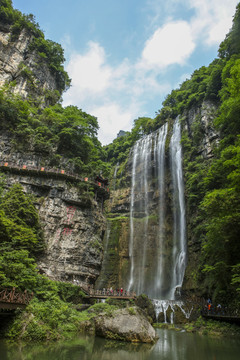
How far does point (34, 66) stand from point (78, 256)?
85.8 feet

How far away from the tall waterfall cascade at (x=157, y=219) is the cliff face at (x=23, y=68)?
614 inches

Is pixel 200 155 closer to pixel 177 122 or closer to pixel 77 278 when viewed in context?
pixel 177 122

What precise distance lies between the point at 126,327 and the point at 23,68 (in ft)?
104

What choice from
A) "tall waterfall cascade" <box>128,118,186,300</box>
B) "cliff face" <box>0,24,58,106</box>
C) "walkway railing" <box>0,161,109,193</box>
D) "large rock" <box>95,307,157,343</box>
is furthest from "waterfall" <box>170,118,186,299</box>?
"cliff face" <box>0,24,58,106</box>

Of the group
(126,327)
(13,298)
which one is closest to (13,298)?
(13,298)

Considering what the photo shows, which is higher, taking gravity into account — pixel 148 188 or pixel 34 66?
pixel 34 66

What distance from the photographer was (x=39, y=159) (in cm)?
2366

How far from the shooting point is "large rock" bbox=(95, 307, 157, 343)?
855 cm

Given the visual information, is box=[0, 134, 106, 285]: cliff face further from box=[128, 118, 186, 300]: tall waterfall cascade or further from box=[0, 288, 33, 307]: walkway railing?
box=[0, 288, 33, 307]: walkway railing

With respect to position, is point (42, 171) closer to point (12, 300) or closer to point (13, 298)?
point (13, 298)

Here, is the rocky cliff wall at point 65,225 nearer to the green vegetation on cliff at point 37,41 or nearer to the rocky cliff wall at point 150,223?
the rocky cliff wall at point 150,223

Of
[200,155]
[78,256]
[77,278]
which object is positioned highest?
[200,155]

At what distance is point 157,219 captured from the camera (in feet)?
86.8

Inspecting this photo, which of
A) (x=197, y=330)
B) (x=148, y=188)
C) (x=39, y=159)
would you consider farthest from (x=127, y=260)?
(x=39, y=159)
